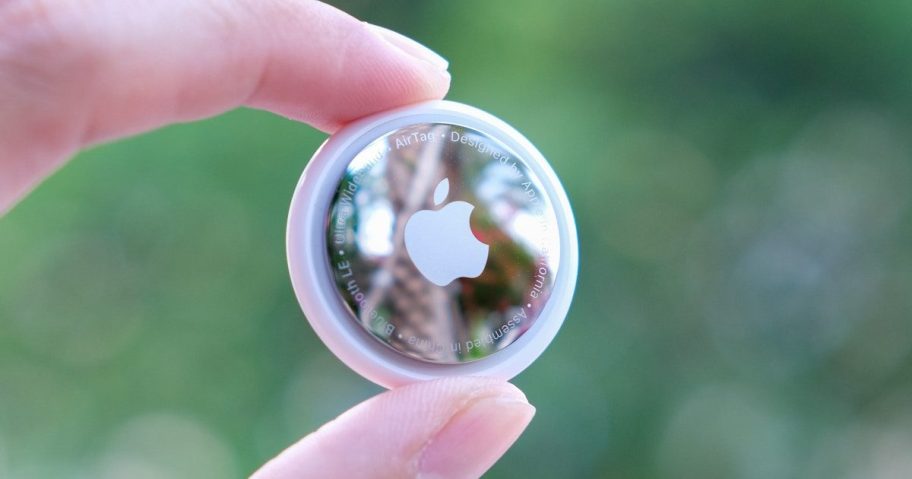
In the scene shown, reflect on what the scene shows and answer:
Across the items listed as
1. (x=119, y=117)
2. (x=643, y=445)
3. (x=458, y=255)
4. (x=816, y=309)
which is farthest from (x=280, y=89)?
(x=816, y=309)

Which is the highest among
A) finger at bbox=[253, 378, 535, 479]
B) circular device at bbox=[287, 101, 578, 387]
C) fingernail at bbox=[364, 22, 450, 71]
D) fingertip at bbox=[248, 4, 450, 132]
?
fingernail at bbox=[364, 22, 450, 71]

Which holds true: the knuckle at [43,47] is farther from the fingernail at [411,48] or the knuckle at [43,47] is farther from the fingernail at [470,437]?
the fingernail at [470,437]

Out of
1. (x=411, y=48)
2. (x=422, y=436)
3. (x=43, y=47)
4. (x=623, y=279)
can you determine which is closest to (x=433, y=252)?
(x=422, y=436)

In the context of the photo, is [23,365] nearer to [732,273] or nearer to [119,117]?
[119,117]

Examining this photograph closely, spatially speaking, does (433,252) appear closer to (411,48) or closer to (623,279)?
(411,48)

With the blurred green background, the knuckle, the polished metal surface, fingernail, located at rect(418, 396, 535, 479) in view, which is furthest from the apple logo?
the blurred green background

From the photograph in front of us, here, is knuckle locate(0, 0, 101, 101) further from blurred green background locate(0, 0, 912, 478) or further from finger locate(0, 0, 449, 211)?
blurred green background locate(0, 0, 912, 478)

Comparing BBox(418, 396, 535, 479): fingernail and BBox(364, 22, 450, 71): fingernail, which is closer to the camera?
BBox(418, 396, 535, 479): fingernail
